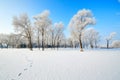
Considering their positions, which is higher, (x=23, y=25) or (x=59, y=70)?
(x=23, y=25)

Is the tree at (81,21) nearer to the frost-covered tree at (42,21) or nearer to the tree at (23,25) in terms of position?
the frost-covered tree at (42,21)

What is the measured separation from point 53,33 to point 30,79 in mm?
42647

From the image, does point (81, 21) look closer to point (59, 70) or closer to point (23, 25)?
point (23, 25)

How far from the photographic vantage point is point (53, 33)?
4850 centimetres

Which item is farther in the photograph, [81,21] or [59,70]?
[81,21]

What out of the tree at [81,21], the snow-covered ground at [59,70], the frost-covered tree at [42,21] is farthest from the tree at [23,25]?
the snow-covered ground at [59,70]

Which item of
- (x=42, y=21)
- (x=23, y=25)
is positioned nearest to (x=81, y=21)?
(x=42, y=21)

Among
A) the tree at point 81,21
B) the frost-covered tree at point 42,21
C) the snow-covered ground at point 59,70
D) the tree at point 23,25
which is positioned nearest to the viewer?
the snow-covered ground at point 59,70

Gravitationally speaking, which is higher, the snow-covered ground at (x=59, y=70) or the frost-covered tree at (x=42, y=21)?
the frost-covered tree at (x=42, y=21)

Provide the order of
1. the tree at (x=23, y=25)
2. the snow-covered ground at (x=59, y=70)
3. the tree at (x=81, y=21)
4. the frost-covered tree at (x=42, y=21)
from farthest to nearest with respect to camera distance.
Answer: the frost-covered tree at (x=42, y=21), the tree at (x=23, y=25), the tree at (x=81, y=21), the snow-covered ground at (x=59, y=70)

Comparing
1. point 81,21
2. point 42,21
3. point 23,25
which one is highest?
point 42,21

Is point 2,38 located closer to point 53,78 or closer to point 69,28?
point 69,28

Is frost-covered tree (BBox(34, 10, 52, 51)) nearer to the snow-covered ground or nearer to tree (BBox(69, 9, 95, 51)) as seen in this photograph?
tree (BBox(69, 9, 95, 51))

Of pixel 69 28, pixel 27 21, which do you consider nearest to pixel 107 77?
pixel 69 28
